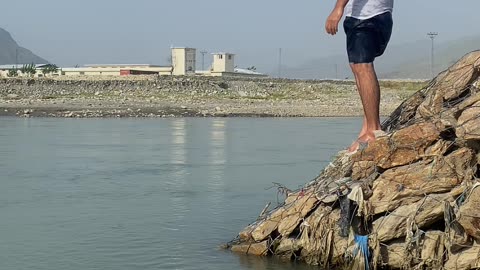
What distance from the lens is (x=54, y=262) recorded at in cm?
786

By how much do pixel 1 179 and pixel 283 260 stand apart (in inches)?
337

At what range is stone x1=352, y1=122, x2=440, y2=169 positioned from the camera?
22.5 feet

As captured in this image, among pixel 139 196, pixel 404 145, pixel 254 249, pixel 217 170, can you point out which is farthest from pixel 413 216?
pixel 217 170

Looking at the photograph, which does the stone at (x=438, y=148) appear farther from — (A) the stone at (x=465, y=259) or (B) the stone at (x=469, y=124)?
(A) the stone at (x=465, y=259)

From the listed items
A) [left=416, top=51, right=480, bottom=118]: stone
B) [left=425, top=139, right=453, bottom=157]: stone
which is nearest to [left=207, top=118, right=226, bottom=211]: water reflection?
[left=416, top=51, right=480, bottom=118]: stone

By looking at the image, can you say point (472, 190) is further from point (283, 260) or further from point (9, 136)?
point (9, 136)

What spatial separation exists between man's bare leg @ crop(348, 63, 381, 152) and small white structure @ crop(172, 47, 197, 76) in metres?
92.6

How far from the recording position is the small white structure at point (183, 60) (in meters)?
100

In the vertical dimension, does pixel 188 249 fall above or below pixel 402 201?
below

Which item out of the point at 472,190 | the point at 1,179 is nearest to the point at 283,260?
the point at 472,190

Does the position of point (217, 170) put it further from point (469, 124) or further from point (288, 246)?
point (469, 124)

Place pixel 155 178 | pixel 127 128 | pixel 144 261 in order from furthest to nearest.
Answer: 1. pixel 127 128
2. pixel 155 178
3. pixel 144 261

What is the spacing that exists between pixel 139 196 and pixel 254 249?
472 cm

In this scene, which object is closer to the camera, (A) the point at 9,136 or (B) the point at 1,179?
(B) the point at 1,179
